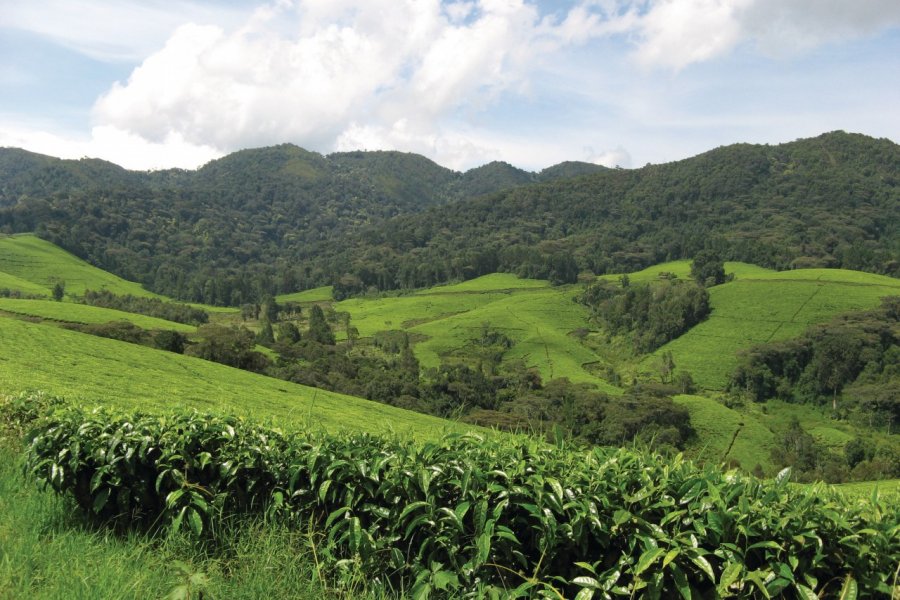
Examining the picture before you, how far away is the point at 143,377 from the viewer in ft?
75.4

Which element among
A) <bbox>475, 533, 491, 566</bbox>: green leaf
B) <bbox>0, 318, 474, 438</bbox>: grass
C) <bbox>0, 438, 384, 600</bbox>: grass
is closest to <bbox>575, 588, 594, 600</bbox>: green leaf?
<bbox>475, 533, 491, 566</bbox>: green leaf

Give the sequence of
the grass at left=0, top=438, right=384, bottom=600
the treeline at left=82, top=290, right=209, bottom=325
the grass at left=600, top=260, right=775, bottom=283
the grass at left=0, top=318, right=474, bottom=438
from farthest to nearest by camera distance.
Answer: the grass at left=600, top=260, right=775, bottom=283 < the treeline at left=82, top=290, right=209, bottom=325 < the grass at left=0, top=318, right=474, bottom=438 < the grass at left=0, top=438, right=384, bottom=600

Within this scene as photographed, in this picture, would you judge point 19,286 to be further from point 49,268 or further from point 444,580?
point 444,580

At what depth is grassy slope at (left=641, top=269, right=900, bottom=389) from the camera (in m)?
89.2

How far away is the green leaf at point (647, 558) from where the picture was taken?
10.7ft

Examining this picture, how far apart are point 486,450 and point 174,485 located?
2683 millimetres

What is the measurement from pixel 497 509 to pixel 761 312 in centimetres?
10885

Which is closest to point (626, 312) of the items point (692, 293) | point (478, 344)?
point (692, 293)

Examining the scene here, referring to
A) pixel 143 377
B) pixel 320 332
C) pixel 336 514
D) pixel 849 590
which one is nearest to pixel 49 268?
pixel 320 332

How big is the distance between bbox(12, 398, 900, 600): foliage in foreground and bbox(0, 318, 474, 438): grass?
10.0 meters

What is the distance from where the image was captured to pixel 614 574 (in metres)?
3.41

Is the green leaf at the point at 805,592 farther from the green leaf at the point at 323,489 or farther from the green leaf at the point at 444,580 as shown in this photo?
the green leaf at the point at 323,489

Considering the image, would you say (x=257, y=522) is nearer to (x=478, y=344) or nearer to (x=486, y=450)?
(x=486, y=450)

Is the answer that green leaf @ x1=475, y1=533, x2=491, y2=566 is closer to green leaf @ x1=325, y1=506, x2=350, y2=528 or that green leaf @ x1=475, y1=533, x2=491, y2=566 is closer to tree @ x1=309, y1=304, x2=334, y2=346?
green leaf @ x1=325, y1=506, x2=350, y2=528
